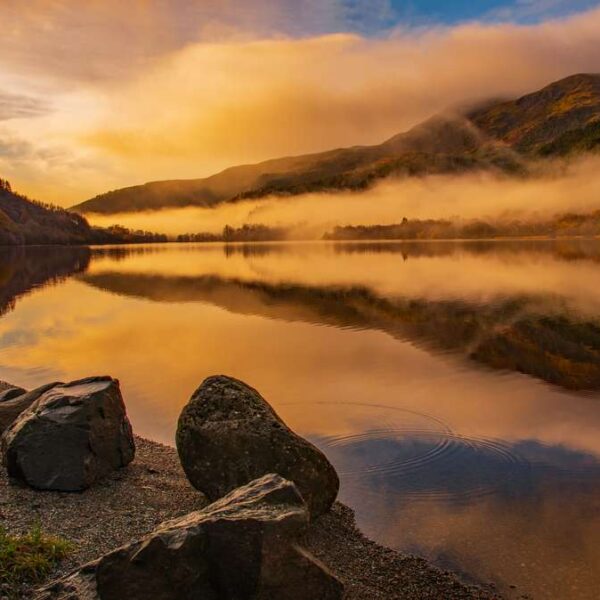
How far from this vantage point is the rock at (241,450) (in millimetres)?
13594

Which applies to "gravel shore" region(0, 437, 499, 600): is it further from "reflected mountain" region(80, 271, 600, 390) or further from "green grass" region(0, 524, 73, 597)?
"reflected mountain" region(80, 271, 600, 390)

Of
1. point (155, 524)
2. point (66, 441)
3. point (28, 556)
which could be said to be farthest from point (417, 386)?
point (28, 556)

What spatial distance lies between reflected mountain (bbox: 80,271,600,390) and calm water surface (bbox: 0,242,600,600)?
0.22 m

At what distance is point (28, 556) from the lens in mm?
10500

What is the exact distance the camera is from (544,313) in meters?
52.6

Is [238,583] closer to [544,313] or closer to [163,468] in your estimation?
[163,468]

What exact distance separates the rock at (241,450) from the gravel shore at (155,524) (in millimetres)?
722

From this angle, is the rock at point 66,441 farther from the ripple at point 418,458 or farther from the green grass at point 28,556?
the ripple at point 418,458

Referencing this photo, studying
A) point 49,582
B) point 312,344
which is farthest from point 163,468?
point 312,344

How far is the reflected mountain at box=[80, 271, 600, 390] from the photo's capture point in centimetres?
3359

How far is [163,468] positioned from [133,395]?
11.5 metres

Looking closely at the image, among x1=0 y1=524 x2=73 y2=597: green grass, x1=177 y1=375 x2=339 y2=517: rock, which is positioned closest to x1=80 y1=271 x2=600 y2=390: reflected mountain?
x1=177 y1=375 x2=339 y2=517: rock

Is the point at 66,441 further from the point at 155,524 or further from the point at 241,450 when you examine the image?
the point at 241,450

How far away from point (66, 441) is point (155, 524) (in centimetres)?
333
